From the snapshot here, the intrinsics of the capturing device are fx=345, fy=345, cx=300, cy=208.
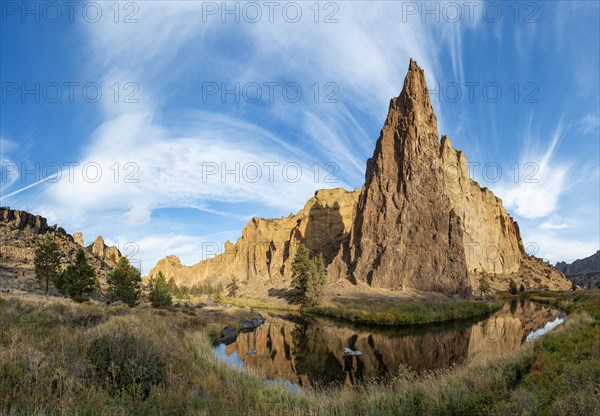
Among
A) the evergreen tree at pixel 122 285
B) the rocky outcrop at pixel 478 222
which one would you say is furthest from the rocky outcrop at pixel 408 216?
the evergreen tree at pixel 122 285

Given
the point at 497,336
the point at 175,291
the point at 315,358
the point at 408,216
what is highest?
the point at 408,216

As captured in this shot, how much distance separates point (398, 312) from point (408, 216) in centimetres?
4753

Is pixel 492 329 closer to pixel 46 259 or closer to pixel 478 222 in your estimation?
pixel 46 259

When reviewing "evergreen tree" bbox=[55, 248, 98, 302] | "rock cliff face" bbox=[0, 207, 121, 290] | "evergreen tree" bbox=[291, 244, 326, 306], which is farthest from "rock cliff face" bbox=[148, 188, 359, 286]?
"evergreen tree" bbox=[55, 248, 98, 302]

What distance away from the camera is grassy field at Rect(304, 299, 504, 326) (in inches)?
2032

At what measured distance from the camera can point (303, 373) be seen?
25156 mm

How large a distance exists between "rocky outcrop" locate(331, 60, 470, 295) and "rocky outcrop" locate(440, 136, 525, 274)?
42060 mm

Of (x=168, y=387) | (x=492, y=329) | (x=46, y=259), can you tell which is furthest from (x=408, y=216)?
A: (x=168, y=387)

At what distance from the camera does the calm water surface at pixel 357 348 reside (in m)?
24.9

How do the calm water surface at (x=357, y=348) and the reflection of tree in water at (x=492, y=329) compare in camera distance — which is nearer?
the calm water surface at (x=357, y=348)

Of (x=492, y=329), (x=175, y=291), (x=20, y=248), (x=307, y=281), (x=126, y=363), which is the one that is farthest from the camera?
(x=175, y=291)

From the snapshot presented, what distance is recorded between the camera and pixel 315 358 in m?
29.8

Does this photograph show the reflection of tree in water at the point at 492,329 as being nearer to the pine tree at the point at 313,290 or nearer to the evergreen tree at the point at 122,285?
the pine tree at the point at 313,290

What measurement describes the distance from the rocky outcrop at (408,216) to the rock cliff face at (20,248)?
7232 cm
